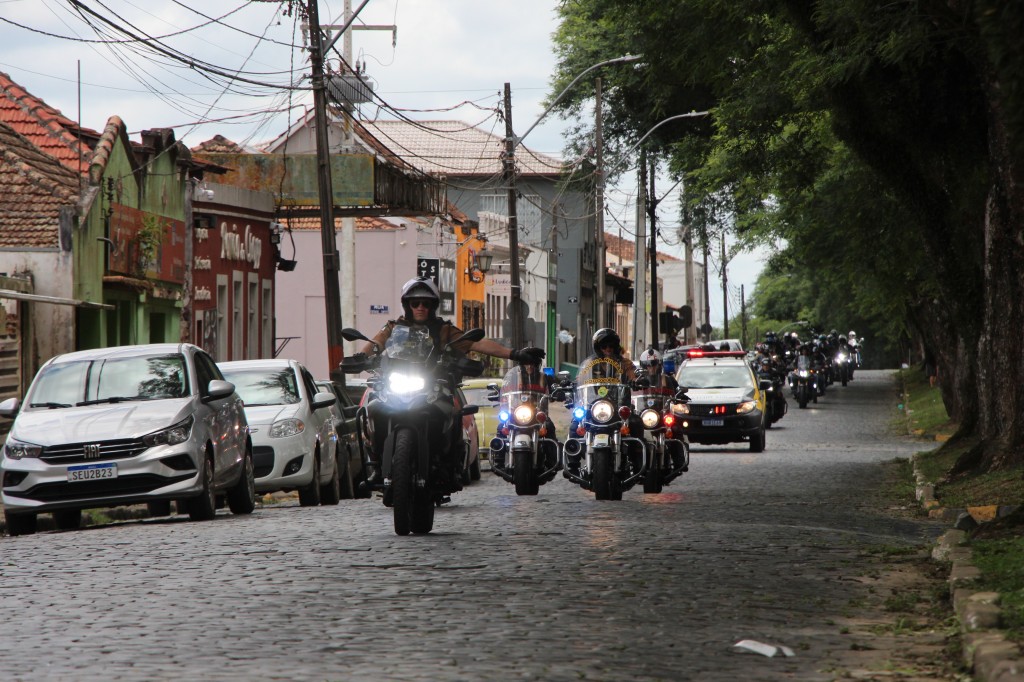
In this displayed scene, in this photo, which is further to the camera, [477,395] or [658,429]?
[477,395]

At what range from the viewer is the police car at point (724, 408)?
104 feet

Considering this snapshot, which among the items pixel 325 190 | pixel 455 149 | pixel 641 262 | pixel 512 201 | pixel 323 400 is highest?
pixel 455 149

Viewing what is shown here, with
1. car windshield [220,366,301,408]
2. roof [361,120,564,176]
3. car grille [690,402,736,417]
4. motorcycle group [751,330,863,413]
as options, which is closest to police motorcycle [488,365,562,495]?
car windshield [220,366,301,408]

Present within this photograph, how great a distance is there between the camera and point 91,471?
49.9 feet

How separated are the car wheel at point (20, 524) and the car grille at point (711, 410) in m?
17.8

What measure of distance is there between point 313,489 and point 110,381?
3.46 m

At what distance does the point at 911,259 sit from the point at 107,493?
19423 mm

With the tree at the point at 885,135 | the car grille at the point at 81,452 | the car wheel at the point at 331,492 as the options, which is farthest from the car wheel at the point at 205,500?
the tree at the point at 885,135

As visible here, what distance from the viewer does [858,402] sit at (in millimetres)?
54688

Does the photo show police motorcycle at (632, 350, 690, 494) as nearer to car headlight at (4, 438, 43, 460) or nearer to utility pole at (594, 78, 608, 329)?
car headlight at (4, 438, 43, 460)

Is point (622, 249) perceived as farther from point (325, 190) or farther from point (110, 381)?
point (110, 381)

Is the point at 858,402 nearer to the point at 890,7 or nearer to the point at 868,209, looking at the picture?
the point at 868,209

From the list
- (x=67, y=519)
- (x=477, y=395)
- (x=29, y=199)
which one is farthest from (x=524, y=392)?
(x=29, y=199)

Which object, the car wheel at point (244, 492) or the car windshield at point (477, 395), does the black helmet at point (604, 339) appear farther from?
the car windshield at point (477, 395)
